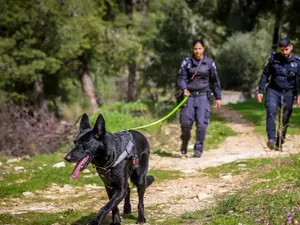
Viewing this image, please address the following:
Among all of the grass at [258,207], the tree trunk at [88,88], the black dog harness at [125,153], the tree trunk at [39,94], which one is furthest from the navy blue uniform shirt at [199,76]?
the tree trunk at [88,88]

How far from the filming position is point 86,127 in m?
4.81

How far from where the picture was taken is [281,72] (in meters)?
9.27

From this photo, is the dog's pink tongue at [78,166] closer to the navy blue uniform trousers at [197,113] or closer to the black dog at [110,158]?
the black dog at [110,158]

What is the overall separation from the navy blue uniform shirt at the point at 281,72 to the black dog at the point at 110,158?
16.3ft

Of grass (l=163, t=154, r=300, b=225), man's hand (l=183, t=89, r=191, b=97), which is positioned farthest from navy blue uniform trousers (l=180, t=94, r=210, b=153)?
grass (l=163, t=154, r=300, b=225)

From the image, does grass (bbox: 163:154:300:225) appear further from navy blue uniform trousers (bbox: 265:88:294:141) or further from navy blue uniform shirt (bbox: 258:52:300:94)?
navy blue uniform shirt (bbox: 258:52:300:94)

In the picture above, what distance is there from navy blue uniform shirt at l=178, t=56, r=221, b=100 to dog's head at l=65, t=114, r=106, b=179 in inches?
201

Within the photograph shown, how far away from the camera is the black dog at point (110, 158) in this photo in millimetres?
4465

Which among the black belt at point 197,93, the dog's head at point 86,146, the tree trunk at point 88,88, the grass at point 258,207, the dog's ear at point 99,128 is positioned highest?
the dog's ear at point 99,128

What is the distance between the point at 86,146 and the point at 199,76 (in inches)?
211

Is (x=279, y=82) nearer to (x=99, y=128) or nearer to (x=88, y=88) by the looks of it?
(x=99, y=128)

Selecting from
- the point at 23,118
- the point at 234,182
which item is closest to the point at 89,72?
the point at 23,118

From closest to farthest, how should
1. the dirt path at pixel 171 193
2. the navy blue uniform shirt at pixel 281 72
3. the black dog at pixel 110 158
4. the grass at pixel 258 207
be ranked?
the grass at pixel 258 207 < the black dog at pixel 110 158 < the dirt path at pixel 171 193 < the navy blue uniform shirt at pixel 281 72

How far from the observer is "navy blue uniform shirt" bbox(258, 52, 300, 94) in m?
9.22
